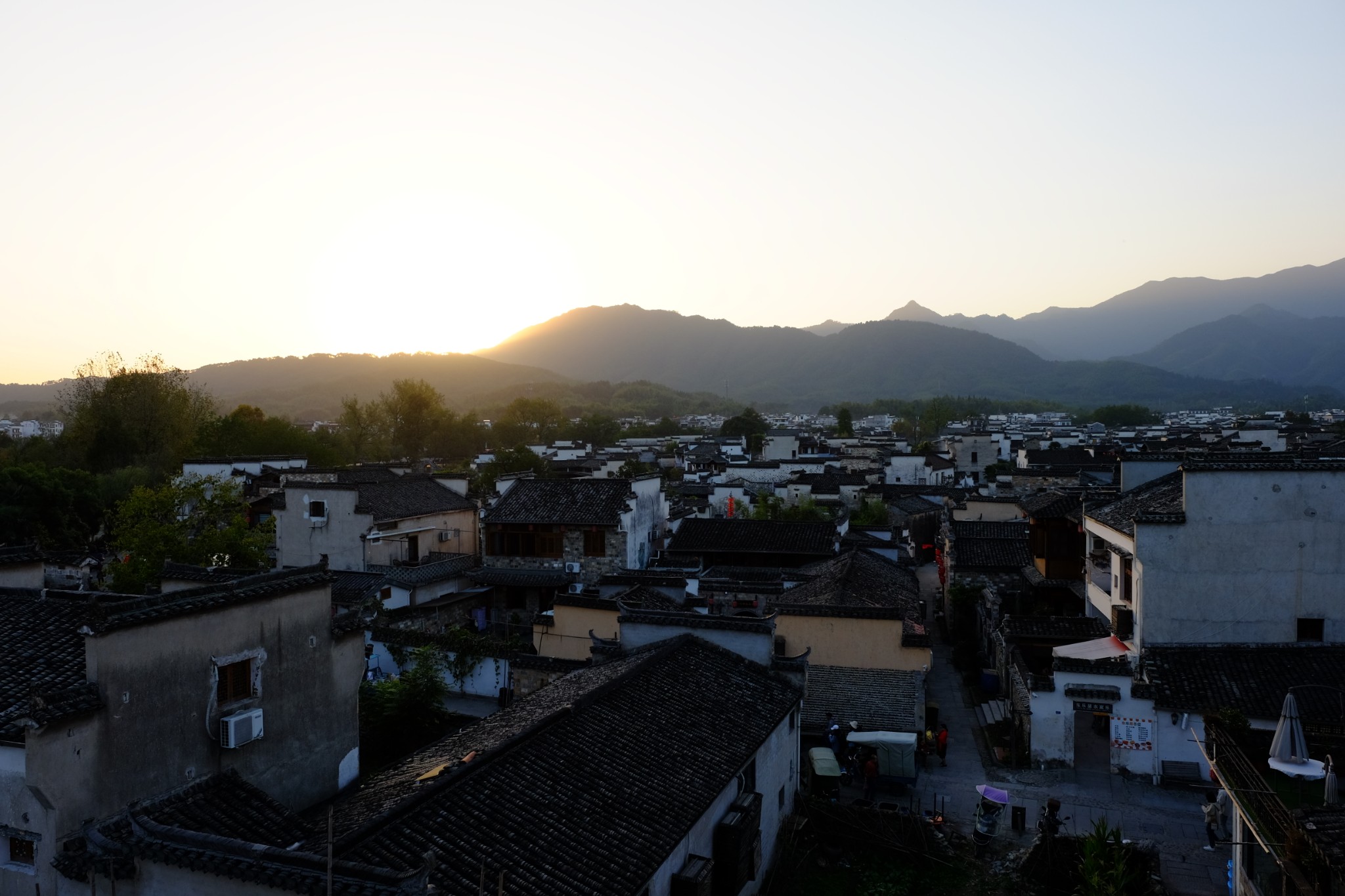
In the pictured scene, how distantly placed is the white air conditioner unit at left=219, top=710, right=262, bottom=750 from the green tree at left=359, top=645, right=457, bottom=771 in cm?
548

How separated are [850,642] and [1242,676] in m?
7.64

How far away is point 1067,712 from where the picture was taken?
16.8m

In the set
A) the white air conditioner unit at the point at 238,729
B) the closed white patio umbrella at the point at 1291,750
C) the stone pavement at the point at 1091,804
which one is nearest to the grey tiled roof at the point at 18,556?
the white air conditioner unit at the point at 238,729

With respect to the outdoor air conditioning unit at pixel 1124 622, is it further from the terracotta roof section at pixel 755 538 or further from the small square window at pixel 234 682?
the small square window at pixel 234 682

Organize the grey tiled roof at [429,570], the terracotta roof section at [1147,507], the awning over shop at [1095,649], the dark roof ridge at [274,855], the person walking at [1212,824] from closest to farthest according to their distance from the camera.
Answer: the dark roof ridge at [274,855] < the person walking at [1212,824] < the terracotta roof section at [1147,507] < the awning over shop at [1095,649] < the grey tiled roof at [429,570]

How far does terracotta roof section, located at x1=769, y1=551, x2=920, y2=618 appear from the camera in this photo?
62.8 feet

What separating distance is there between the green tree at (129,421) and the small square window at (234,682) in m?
45.4

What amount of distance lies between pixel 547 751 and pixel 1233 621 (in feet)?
49.8

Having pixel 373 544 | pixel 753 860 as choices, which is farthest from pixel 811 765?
pixel 373 544

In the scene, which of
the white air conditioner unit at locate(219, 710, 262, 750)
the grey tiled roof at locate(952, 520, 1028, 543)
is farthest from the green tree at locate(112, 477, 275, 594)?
the grey tiled roof at locate(952, 520, 1028, 543)

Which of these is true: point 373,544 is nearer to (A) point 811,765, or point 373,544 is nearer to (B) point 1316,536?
(A) point 811,765

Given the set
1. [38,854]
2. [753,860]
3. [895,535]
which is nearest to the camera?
[38,854]

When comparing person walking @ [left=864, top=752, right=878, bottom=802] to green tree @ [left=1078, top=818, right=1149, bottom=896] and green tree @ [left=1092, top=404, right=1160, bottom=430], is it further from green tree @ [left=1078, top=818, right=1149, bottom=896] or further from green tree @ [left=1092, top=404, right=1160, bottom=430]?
green tree @ [left=1092, top=404, right=1160, bottom=430]

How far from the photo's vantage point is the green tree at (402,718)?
16.3 metres
